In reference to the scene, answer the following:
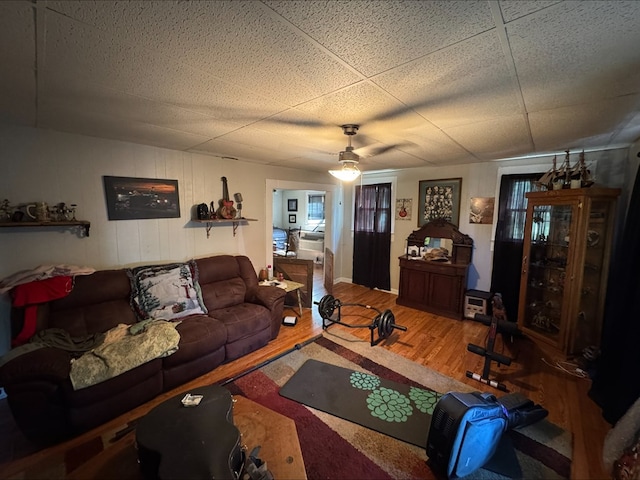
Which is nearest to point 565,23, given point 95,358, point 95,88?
point 95,88

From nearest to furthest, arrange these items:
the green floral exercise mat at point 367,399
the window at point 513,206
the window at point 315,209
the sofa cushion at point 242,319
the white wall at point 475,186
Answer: the green floral exercise mat at point 367,399
the sofa cushion at point 242,319
the white wall at point 475,186
the window at point 513,206
the window at point 315,209

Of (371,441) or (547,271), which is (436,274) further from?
(371,441)

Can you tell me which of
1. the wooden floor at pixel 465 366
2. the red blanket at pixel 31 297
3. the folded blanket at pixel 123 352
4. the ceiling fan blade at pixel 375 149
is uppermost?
the ceiling fan blade at pixel 375 149

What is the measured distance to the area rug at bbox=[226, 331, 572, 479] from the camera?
64.9 inches

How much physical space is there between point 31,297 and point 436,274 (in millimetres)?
4544

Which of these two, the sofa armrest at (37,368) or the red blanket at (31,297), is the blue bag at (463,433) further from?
the red blanket at (31,297)

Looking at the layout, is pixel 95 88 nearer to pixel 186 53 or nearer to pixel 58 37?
pixel 58 37

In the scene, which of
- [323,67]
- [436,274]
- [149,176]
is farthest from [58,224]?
[436,274]

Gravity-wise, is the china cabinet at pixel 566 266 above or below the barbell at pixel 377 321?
above

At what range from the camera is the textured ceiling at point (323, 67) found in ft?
3.00

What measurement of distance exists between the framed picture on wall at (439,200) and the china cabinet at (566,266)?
1.19m

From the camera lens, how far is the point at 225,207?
354cm

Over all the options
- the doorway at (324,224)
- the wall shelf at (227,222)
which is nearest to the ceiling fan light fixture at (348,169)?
the wall shelf at (227,222)

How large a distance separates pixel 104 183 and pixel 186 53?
7.41 feet
